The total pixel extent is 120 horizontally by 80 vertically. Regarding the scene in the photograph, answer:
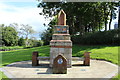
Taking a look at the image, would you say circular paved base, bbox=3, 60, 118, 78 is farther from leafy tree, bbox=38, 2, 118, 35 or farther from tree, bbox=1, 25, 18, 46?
tree, bbox=1, 25, 18, 46

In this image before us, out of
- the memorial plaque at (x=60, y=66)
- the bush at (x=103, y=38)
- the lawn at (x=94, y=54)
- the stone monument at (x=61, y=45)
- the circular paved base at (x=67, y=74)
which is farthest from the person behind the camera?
the bush at (x=103, y=38)

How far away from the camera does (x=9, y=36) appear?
4753cm

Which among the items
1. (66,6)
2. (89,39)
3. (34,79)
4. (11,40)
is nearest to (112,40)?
(89,39)

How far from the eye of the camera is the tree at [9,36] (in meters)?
46.2

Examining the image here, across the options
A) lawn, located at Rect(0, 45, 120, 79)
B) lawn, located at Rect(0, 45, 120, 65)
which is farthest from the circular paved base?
lawn, located at Rect(0, 45, 120, 65)

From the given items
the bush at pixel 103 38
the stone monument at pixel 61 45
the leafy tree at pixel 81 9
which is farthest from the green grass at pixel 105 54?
the leafy tree at pixel 81 9

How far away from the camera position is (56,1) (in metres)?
23.0

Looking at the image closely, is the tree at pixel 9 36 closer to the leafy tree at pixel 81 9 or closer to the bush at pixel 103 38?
the leafy tree at pixel 81 9

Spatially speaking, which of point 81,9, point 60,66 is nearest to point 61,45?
point 60,66

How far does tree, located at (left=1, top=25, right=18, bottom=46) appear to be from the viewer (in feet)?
152

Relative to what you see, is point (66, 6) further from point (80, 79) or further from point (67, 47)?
point (80, 79)

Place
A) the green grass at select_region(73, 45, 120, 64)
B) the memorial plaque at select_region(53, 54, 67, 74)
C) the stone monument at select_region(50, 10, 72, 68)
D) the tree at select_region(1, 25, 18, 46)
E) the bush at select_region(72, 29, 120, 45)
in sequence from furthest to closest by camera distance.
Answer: the tree at select_region(1, 25, 18, 46), the bush at select_region(72, 29, 120, 45), the green grass at select_region(73, 45, 120, 64), the stone monument at select_region(50, 10, 72, 68), the memorial plaque at select_region(53, 54, 67, 74)

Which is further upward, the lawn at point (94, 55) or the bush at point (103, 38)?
the bush at point (103, 38)

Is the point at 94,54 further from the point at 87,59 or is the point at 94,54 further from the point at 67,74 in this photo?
the point at 67,74
